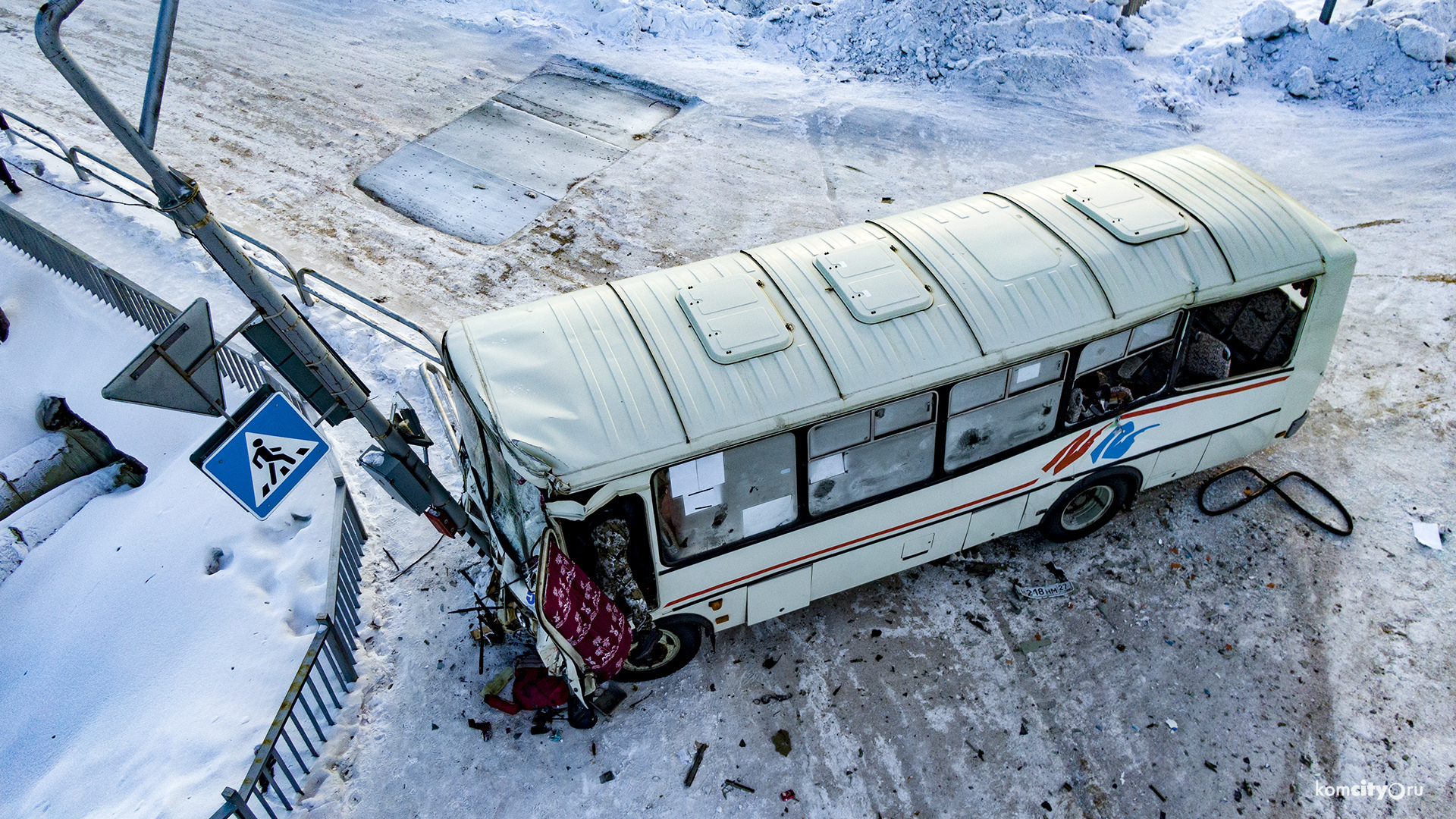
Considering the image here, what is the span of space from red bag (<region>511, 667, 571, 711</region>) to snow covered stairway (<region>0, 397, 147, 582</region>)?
5.07 meters

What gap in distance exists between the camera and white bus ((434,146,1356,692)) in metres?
5.48

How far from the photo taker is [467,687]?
6840 millimetres

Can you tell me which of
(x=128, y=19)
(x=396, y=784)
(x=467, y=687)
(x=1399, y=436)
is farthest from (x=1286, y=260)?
(x=128, y=19)

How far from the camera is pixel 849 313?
600cm

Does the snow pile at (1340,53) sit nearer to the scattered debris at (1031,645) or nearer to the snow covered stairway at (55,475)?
the scattered debris at (1031,645)

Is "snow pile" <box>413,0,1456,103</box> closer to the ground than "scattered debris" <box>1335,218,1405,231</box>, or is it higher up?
higher up

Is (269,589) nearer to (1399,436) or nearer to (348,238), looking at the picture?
(348,238)

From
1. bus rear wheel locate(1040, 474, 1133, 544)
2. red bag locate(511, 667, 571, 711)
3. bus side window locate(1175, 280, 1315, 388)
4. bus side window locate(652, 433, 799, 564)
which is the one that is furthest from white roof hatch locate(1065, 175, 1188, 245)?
red bag locate(511, 667, 571, 711)

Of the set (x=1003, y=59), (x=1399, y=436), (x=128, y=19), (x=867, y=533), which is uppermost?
(x=128, y=19)

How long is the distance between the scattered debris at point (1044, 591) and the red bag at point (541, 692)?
4.07 m

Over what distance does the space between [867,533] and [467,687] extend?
139 inches

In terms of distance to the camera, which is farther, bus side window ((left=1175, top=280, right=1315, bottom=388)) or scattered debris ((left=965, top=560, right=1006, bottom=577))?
scattered debris ((left=965, top=560, right=1006, bottom=577))

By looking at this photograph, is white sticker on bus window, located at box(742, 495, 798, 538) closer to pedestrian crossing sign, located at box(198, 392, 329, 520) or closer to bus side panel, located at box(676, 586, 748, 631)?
bus side panel, located at box(676, 586, 748, 631)

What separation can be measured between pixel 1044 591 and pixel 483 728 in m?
4.95
